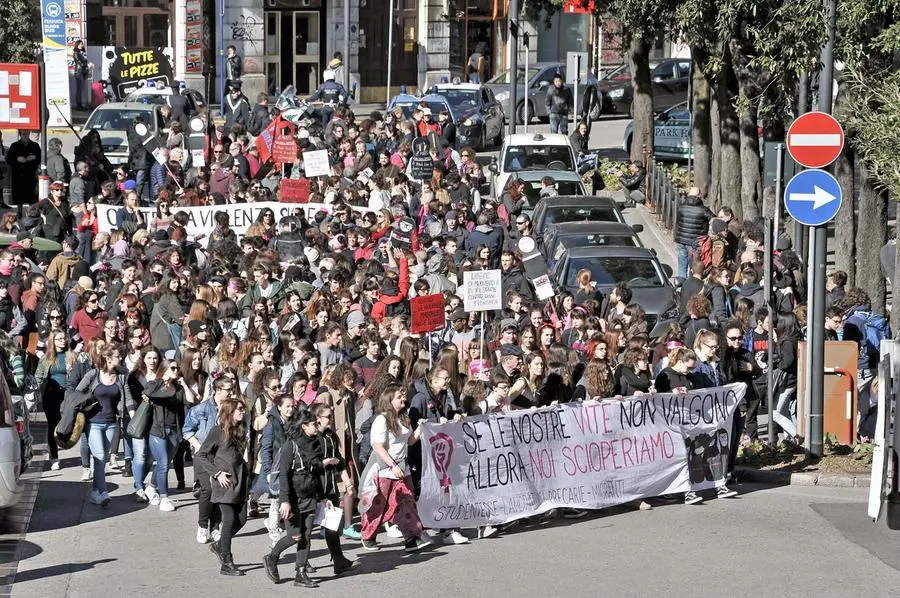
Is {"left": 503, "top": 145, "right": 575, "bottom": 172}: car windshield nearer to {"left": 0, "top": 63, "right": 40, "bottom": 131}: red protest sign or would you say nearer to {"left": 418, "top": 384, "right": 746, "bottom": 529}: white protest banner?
{"left": 0, "top": 63, "right": 40, "bottom": 131}: red protest sign

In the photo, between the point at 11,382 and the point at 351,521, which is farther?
the point at 11,382

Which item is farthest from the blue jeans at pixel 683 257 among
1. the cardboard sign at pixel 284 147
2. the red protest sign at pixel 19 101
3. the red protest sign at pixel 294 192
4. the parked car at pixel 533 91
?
the parked car at pixel 533 91

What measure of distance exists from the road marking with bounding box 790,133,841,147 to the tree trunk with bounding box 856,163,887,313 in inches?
218

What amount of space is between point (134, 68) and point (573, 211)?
21.9 metres

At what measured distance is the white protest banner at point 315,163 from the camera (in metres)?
27.8

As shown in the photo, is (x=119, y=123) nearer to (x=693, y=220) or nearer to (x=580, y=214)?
(x=580, y=214)

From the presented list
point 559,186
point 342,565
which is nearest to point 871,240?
point 559,186

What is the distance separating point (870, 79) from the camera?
65.9ft

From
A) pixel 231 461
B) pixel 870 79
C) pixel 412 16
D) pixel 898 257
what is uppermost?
pixel 412 16

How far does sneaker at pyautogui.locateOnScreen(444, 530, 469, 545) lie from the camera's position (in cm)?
1375

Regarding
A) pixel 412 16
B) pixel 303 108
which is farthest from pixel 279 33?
pixel 303 108

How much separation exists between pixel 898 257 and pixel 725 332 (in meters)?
2.75

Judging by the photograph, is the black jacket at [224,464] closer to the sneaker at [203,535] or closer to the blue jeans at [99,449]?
the sneaker at [203,535]

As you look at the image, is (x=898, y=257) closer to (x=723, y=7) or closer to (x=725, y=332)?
(x=725, y=332)
